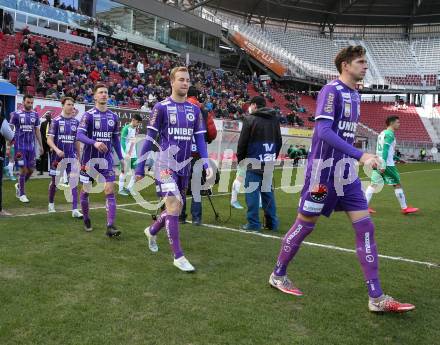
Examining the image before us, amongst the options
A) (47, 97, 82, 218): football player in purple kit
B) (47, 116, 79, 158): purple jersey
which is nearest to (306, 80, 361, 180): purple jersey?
(47, 97, 82, 218): football player in purple kit

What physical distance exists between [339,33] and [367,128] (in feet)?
73.5

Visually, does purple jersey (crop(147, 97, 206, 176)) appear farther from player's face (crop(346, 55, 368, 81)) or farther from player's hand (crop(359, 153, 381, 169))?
player's hand (crop(359, 153, 381, 169))

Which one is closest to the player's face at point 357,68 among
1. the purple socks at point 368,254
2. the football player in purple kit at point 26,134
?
the purple socks at point 368,254

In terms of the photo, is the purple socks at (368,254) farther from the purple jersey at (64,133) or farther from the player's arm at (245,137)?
the purple jersey at (64,133)

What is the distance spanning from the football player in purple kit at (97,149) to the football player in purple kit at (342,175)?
10.6ft

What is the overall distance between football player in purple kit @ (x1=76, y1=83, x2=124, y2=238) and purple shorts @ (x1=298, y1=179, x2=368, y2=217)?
3267 millimetres

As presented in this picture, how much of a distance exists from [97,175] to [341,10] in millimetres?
59383

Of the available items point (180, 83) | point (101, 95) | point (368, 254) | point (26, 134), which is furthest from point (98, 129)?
point (368, 254)

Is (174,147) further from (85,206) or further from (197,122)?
(85,206)

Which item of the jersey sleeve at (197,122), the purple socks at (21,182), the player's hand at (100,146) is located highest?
the jersey sleeve at (197,122)

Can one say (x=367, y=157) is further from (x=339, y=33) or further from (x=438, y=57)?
(x=339, y=33)

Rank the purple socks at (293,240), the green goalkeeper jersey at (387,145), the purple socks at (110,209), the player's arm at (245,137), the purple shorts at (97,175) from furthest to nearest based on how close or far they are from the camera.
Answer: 1. the green goalkeeper jersey at (387,145)
2. the player's arm at (245,137)
3. the purple shorts at (97,175)
4. the purple socks at (110,209)
5. the purple socks at (293,240)

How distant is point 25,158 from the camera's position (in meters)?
9.75

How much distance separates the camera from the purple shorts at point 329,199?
4012mm
